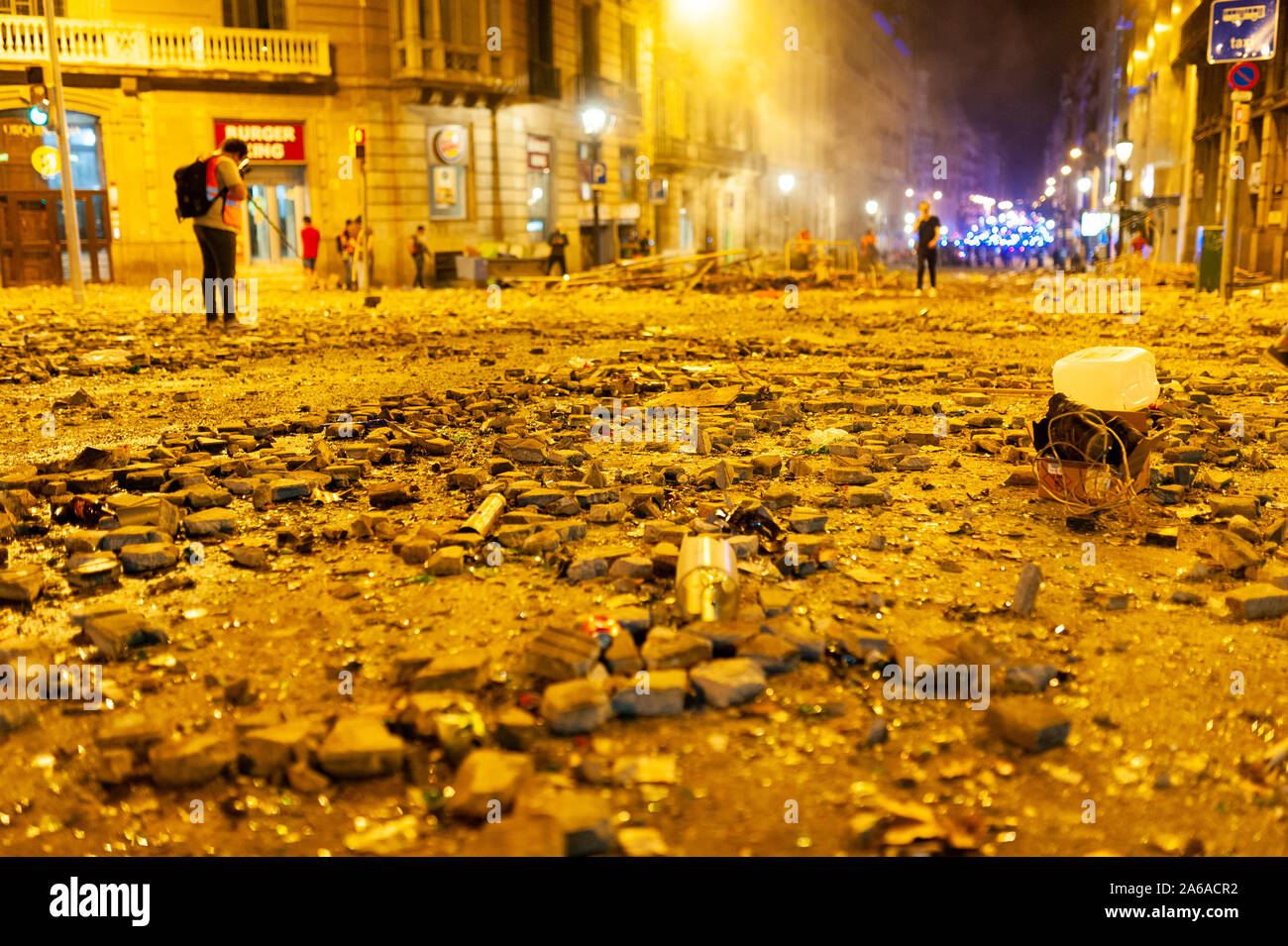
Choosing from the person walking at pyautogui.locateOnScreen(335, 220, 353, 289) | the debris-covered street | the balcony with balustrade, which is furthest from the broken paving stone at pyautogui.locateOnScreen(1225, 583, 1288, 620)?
the balcony with balustrade

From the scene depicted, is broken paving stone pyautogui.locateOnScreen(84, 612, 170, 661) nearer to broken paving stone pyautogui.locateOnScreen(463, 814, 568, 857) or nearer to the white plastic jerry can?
broken paving stone pyautogui.locateOnScreen(463, 814, 568, 857)

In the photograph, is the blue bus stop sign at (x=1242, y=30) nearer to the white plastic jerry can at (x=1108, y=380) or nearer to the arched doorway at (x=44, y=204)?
the white plastic jerry can at (x=1108, y=380)

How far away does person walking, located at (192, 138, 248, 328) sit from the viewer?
12.6 metres

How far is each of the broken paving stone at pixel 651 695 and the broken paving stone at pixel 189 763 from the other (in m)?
1.01

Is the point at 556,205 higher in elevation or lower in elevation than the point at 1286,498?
higher

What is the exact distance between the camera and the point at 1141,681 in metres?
3.22

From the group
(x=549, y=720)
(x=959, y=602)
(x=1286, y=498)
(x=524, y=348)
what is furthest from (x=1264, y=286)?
(x=549, y=720)

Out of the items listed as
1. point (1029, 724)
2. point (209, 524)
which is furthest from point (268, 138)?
point (1029, 724)

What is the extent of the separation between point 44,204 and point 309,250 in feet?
21.0

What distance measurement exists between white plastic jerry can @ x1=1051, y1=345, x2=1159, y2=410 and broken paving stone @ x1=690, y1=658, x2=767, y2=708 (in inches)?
112

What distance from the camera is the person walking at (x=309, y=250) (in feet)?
83.3

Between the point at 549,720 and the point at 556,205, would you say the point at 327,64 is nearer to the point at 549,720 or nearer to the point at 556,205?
the point at 556,205

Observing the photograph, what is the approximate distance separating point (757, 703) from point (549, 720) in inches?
23.7

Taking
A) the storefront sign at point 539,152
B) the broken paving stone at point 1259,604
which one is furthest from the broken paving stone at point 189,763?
Result: the storefront sign at point 539,152
